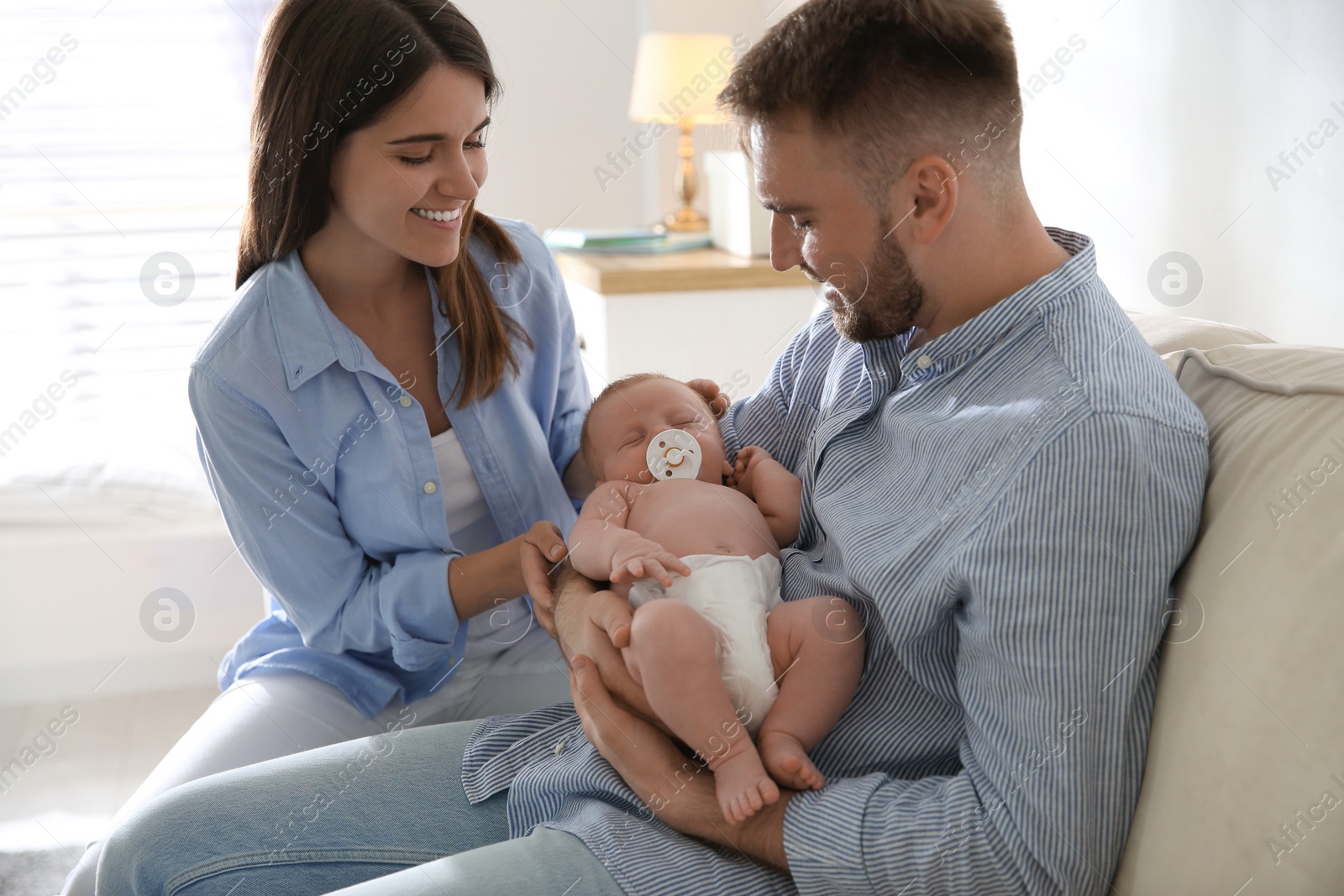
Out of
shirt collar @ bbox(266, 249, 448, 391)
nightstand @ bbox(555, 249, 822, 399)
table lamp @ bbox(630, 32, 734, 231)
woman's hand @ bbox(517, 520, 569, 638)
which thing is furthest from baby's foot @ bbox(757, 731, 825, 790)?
table lamp @ bbox(630, 32, 734, 231)

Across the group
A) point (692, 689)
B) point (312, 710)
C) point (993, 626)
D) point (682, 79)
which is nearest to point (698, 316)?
point (682, 79)

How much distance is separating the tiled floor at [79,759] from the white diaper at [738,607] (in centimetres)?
159

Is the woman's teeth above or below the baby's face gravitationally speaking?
above

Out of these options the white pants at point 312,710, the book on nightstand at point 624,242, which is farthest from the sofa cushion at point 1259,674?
the book on nightstand at point 624,242

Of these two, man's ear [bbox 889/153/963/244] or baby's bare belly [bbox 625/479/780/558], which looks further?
baby's bare belly [bbox 625/479/780/558]

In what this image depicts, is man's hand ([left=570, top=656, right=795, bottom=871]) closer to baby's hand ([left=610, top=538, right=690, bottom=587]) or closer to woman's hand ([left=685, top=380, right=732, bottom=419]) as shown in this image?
baby's hand ([left=610, top=538, right=690, bottom=587])

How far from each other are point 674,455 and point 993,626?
552mm

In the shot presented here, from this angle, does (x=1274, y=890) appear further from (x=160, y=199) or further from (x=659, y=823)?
(x=160, y=199)

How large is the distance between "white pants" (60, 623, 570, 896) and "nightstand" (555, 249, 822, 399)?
45.2 inches

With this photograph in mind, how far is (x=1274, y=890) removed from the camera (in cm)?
76

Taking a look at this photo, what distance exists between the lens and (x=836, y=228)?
109 centimetres

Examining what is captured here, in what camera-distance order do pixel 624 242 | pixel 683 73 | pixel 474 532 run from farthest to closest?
pixel 683 73 < pixel 624 242 < pixel 474 532

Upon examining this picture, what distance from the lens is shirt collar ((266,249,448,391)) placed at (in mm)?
1374

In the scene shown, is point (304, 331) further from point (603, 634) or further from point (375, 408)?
point (603, 634)
